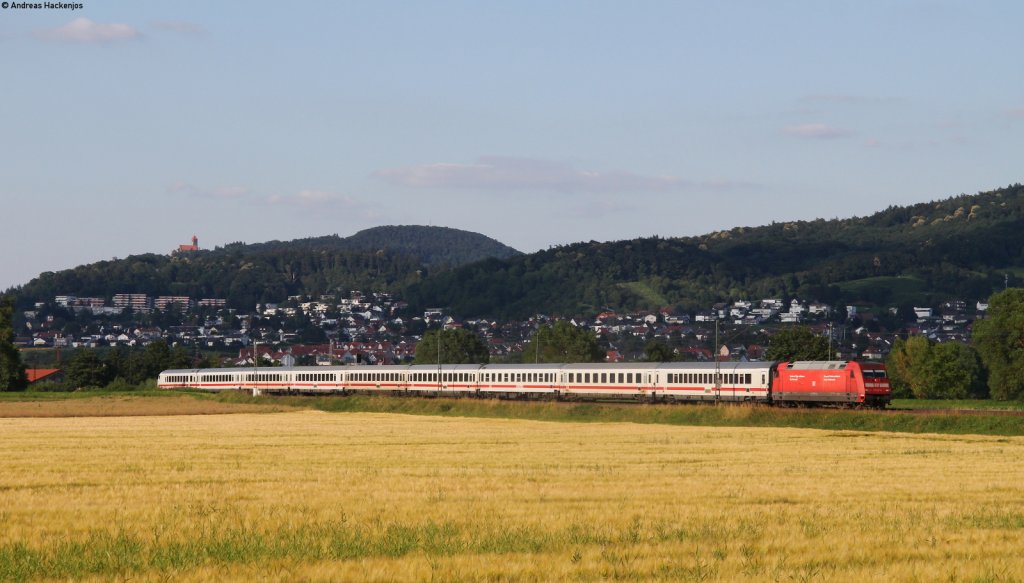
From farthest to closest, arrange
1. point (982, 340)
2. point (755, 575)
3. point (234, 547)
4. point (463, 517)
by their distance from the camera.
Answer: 1. point (982, 340)
2. point (463, 517)
3. point (234, 547)
4. point (755, 575)

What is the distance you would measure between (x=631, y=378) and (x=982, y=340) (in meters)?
44.2

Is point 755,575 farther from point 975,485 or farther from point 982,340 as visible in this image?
point 982,340

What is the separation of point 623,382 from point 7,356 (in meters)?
71.3

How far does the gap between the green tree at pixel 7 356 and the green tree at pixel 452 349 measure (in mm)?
67655

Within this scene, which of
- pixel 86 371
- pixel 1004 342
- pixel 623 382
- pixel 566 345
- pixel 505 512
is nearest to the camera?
pixel 505 512

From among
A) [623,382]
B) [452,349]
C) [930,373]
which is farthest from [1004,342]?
[452,349]

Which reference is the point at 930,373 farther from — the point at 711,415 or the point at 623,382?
the point at 711,415

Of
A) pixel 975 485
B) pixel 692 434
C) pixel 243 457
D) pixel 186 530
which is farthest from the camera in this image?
pixel 692 434

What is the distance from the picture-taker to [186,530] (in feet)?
69.8

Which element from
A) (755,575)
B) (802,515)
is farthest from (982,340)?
(755,575)

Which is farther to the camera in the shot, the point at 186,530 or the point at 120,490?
the point at 120,490

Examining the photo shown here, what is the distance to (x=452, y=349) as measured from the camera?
190m

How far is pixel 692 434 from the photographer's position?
55000 millimetres

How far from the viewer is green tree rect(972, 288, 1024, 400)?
363ft
